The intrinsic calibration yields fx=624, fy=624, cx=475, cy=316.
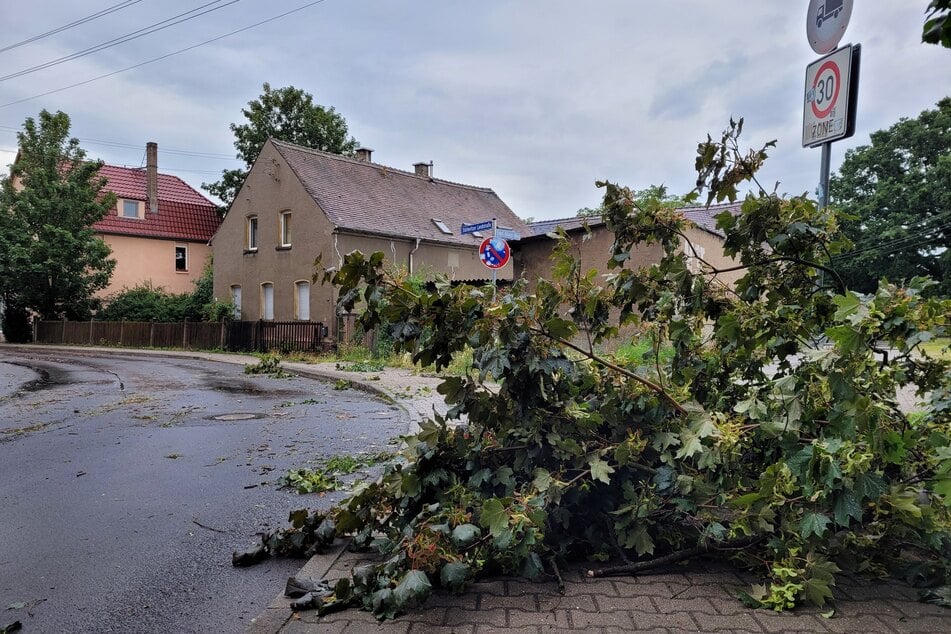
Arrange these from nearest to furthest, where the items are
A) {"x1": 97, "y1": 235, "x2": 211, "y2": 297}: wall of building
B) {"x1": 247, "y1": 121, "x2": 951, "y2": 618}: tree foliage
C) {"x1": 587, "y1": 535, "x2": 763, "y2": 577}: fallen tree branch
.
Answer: {"x1": 247, "y1": 121, "x2": 951, "y2": 618}: tree foliage, {"x1": 587, "y1": 535, "x2": 763, "y2": 577}: fallen tree branch, {"x1": 97, "y1": 235, "x2": 211, "y2": 297}: wall of building

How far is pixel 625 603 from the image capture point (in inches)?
107

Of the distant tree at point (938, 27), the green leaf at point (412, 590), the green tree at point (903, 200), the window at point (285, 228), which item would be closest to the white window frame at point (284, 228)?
the window at point (285, 228)

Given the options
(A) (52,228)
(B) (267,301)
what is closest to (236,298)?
(B) (267,301)

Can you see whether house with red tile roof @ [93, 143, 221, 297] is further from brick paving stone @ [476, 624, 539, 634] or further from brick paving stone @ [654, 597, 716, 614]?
brick paving stone @ [654, 597, 716, 614]

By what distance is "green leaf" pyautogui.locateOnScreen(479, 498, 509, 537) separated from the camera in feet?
8.84

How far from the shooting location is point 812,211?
3.20 m

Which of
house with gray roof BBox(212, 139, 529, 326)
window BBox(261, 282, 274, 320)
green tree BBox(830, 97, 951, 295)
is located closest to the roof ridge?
house with gray roof BBox(212, 139, 529, 326)

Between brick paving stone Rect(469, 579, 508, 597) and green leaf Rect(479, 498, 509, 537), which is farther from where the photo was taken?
brick paving stone Rect(469, 579, 508, 597)

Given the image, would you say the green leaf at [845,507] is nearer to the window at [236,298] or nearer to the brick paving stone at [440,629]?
the brick paving stone at [440,629]

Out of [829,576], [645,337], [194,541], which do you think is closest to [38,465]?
[194,541]

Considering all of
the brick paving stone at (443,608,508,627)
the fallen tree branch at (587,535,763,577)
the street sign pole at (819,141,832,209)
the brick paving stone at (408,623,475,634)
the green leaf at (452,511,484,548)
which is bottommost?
the brick paving stone at (408,623,475,634)

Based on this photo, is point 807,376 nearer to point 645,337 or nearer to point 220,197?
point 645,337

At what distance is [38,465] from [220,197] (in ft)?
127

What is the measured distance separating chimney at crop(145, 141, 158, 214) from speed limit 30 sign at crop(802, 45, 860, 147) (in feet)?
137
